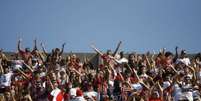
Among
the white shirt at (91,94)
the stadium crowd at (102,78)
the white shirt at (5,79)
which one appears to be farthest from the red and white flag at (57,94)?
the white shirt at (5,79)

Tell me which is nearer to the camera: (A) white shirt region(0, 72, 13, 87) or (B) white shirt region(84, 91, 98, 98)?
(B) white shirt region(84, 91, 98, 98)

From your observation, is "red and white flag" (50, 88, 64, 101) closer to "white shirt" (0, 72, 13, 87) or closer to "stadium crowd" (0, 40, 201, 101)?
"stadium crowd" (0, 40, 201, 101)

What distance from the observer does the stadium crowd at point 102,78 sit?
25.5 metres

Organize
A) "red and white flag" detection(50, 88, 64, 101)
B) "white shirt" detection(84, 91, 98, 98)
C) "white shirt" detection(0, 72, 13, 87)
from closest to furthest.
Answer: "red and white flag" detection(50, 88, 64, 101)
"white shirt" detection(84, 91, 98, 98)
"white shirt" detection(0, 72, 13, 87)

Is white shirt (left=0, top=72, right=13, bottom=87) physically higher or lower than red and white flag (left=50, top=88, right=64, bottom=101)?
higher

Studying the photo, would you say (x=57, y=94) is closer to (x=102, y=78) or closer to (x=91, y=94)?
(x=91, y=94)

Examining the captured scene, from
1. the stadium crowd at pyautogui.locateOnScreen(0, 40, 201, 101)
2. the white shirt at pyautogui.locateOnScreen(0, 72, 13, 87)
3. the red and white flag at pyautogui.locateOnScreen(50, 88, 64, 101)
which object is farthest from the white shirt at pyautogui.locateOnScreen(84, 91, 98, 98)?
the white shirt at pyautogui.locateOnScreen(0, 72, 13, 87)

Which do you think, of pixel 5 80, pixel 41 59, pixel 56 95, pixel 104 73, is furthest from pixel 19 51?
pixel 56 95

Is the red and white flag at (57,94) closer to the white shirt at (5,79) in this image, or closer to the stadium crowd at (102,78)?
the stadium crowd at (102,78)

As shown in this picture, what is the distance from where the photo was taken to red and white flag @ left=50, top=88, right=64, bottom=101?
25234mm

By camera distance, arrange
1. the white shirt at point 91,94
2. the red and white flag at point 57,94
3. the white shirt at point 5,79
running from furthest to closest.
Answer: the white shirt at point 5,79
the white shirt at point 91,94
the red and white flag at point 57,94

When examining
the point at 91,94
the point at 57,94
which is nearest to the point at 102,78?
the point at 91,94

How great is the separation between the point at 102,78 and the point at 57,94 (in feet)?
11.8

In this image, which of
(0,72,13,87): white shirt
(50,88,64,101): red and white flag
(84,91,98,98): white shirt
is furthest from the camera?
(0,72,13,87): white shirt
